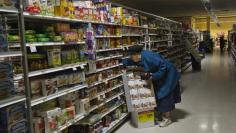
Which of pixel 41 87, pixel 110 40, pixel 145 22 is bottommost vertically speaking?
pixel 41 87

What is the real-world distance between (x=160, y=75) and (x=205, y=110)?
1917 millimetres

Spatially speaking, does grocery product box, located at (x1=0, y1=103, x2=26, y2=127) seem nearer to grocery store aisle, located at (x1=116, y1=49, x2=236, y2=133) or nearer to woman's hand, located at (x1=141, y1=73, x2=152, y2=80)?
grocery store aisle, located at (x1=116, y1=49, x2=236, y2=133)

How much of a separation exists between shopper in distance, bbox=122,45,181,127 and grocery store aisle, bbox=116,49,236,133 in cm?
37

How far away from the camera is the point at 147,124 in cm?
545

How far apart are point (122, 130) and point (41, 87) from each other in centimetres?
238

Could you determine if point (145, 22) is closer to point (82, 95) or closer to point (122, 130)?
point (122, 130)

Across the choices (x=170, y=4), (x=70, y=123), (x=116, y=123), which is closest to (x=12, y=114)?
(x=70, y=123)

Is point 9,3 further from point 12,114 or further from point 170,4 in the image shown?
point 170,4

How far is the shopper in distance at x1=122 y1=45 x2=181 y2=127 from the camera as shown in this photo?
5383mm

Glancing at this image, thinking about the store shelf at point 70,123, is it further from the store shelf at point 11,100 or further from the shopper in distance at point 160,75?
the shopper in distance at point 160,75

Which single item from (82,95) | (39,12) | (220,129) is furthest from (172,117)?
(39,12)

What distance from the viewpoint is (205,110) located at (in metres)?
6.58

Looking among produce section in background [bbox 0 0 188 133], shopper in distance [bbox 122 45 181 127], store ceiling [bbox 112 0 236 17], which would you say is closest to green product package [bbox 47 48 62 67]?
produce section in background [bbox 0 0 188 133]

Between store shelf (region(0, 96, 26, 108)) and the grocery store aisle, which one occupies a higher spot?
store shelf (region(0, 96, 26, 108))
